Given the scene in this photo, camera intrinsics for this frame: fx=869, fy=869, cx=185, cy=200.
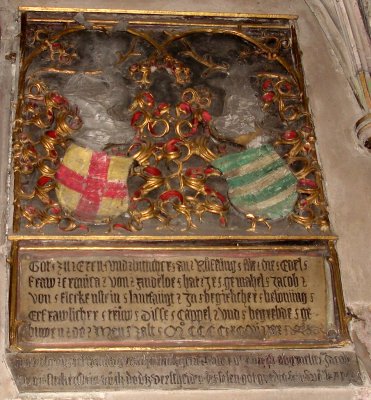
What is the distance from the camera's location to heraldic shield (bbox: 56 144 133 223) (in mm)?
5090

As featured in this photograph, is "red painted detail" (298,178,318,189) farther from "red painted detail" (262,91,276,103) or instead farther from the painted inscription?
the painted inscription

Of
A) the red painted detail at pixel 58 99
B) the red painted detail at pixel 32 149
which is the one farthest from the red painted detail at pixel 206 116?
the red painted detail at pixel 32 149

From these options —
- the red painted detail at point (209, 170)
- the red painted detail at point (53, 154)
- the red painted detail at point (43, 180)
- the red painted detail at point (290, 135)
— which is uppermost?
the red painted detail at point (290, 135)

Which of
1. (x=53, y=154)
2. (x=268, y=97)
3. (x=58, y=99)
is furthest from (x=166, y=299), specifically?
(x=268, y=97)

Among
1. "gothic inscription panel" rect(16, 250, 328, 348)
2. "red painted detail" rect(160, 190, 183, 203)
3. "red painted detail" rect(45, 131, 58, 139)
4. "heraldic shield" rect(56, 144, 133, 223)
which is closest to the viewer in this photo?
"gothic inscription panel" rect(16, 250, 328, 348)

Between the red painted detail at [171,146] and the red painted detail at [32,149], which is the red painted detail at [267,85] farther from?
the red painted detail at [32,149]

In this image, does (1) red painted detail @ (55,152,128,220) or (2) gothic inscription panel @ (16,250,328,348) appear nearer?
(2) gothic inscription panel @ (16,250,328,348)

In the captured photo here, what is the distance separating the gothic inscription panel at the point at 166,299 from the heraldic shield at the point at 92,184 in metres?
0.28

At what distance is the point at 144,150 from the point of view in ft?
17.6

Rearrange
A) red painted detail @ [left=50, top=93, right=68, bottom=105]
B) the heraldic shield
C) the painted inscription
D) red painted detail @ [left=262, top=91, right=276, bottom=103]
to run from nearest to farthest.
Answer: the painted inscription
the heraldic shield
red painted detail @ [left=50, top=93, right=68, bottom=105]
red painted detail @ [left=262, top=91, right=276, bottom=103]

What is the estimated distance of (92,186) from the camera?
5160 millimetres

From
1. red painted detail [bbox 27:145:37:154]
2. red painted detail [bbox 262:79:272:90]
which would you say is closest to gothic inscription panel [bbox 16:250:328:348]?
red painted detail [bbox 27:145:37:154]

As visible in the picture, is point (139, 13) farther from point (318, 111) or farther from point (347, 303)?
point (347, 303)

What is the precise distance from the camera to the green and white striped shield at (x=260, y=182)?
17.2 ft
